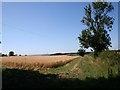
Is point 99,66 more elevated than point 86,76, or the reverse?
point 99,66

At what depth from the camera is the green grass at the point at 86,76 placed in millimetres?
16969

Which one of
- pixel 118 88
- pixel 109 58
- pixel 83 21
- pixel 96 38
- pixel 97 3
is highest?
pixel 97 3

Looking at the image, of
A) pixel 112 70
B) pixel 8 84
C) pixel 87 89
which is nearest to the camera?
pixel 87 89

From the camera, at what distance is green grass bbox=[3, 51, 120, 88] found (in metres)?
17.0

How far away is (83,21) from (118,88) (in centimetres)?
2507

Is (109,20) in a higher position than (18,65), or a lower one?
higher

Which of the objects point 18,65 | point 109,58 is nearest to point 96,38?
point 18,65

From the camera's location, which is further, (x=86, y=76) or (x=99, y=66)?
(x=99, y=66)

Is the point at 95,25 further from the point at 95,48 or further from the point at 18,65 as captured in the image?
the point at 18,65

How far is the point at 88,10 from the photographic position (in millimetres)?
40125

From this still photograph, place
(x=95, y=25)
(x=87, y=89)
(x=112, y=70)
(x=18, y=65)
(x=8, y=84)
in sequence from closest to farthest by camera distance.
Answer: (x=87, y=89) < (x=8, y=84) < (x=112, y=70) < (x=18, y=65) < (x=95, y=25)

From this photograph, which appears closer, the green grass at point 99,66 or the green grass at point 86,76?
the green grass at point 86,76

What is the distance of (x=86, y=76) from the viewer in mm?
23375

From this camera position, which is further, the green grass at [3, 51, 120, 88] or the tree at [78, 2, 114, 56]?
the tree at [78, 2, 114, 56]
